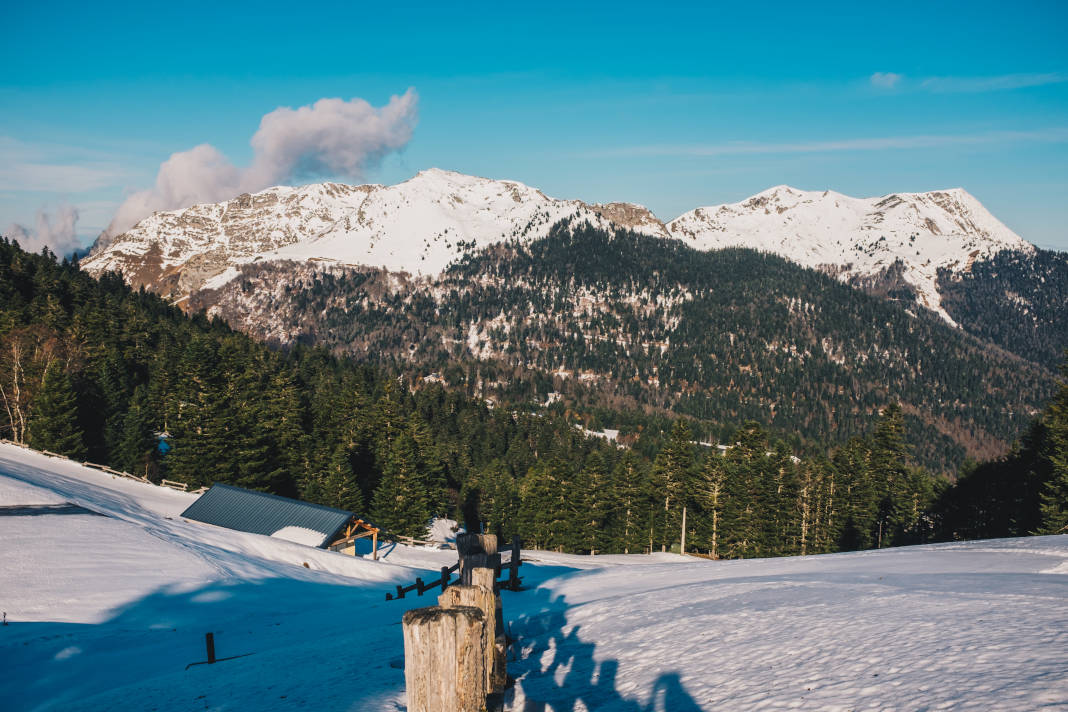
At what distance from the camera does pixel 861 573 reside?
19.6 meters

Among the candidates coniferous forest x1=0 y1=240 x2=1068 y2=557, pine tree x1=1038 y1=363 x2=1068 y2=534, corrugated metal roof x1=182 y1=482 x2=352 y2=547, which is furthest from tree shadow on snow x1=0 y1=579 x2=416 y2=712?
pine tree x1=1038 y1=363 x2=1068 y2=534

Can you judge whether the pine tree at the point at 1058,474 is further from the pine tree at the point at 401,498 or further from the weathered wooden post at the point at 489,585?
the pine tree at the point at 401,498

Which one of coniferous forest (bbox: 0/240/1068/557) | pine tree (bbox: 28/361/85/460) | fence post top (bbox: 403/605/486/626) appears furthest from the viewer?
coniferous forest (bbox: 0/240/1068/557)

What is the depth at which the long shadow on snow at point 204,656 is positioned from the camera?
13.6 metres

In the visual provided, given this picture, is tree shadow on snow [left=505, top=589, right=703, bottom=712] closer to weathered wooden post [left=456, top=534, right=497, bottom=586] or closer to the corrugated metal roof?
weathered wooden post [left=456, top=534, right=497, bottom=586]

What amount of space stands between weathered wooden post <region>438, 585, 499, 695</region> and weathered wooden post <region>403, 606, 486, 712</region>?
7.43 feet

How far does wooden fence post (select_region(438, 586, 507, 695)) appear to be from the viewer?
7.73 m

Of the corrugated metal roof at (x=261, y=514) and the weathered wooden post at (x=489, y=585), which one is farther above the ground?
the weathered wooden post at (x=489, y=585)

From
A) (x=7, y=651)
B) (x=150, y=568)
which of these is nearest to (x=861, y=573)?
(x=7, y=651)

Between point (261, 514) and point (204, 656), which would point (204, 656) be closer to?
point (204, 656)

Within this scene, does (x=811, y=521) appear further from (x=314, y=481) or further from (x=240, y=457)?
(x=240, y=457)

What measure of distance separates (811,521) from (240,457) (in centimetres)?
5610

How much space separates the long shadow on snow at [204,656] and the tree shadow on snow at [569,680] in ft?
9.08

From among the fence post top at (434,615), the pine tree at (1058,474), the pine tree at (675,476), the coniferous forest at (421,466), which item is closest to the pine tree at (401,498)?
the coniferous forest at (421,466)
